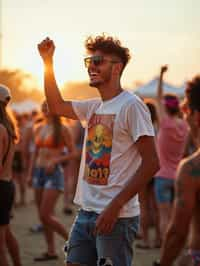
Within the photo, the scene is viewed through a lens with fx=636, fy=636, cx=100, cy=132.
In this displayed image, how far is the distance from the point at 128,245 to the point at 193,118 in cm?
115

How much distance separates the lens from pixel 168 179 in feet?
23.9

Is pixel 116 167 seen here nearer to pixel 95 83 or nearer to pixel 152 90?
A: pixel 95 83

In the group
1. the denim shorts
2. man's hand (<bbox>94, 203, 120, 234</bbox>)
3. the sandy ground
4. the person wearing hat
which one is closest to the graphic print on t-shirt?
the denim shorts

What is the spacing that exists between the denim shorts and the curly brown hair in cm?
100

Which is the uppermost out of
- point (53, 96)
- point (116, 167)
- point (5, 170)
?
point (53, 96)

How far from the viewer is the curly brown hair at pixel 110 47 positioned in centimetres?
399

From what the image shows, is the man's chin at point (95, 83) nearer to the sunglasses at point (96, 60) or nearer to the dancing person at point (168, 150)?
the sunglasses at point (96, 60)

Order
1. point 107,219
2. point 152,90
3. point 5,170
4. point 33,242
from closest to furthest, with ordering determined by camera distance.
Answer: point 107,219 < point 5,170 < point 33,242 < point 152,90

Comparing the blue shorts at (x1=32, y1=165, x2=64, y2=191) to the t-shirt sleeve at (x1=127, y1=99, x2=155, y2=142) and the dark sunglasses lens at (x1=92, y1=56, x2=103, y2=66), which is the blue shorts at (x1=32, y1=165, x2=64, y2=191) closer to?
the dark sunglasses lens at (x1=92, y1=56, x2=103, y2=66)

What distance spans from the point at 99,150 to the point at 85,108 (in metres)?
0.39

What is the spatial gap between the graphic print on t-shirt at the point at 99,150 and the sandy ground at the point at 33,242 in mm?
3335

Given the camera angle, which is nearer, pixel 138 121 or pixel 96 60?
pixel 138 121

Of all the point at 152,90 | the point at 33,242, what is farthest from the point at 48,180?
the point at 152,90

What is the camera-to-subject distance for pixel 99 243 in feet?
12.4
